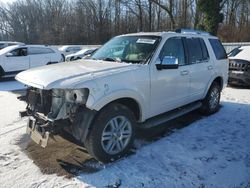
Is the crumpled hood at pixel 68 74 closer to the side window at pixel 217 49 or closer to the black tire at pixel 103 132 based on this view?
the black tire at pixel 103 132

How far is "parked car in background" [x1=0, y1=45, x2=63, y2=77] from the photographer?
13758 millimetres

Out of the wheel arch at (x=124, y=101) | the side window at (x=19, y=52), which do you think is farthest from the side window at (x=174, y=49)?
the side window at (x=19, y=52)

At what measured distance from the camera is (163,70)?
5301 millimetres

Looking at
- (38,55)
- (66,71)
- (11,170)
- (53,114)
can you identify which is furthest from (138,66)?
(38,55)

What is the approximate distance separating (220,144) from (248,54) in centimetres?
757

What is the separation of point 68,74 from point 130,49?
1568 millimetres

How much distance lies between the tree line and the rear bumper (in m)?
19.6

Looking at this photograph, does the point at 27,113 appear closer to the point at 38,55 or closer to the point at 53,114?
the point at 53,114

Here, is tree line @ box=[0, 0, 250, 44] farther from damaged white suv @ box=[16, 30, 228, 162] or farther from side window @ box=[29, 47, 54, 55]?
damaged white suv @ box=[16, 30, 228, 162]

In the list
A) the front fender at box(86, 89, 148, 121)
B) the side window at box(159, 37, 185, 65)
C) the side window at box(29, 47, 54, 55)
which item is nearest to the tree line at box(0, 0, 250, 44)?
the side window at box(29, 47, 54, 55)

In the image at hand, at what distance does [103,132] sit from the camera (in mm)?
4375

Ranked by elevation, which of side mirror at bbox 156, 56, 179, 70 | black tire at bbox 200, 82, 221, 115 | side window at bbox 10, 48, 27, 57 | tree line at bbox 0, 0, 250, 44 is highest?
tree line at bbox 0, 0, 250, 44

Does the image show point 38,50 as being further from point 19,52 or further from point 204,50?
point 204,50

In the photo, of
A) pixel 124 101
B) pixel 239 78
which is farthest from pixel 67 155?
pixel 239 78
